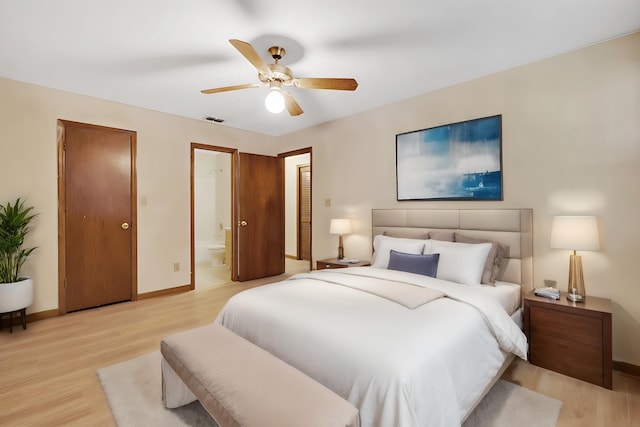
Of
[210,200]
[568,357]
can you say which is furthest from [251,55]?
[210,200]

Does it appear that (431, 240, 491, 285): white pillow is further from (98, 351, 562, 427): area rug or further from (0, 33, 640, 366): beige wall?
(98, 351, 562, 427): area rug

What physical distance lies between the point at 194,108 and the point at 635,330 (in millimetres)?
5055

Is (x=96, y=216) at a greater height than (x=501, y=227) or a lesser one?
greater

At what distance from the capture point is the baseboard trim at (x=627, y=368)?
226 centimetres

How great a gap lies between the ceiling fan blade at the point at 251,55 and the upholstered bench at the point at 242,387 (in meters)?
1.84

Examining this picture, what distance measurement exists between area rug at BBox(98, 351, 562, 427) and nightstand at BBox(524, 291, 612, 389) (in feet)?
1.41

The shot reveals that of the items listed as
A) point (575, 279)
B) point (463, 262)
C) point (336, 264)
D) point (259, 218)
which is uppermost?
point (259, 218)

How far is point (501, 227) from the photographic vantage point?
2.85 metres

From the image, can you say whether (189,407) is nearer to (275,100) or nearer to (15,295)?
(275,100)

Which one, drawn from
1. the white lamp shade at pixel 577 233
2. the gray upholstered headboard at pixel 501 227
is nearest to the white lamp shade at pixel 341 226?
the gray upholstered headboard at pixel 501 227

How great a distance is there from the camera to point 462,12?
2061 millimetres

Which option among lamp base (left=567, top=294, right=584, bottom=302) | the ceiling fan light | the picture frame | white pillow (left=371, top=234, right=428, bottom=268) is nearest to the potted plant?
the ceiling fan light

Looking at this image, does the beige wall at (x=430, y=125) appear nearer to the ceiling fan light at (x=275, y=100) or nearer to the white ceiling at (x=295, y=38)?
the white ceiling at (x=295, y=38)

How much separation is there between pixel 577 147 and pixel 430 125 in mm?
1372
